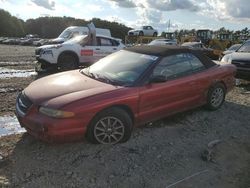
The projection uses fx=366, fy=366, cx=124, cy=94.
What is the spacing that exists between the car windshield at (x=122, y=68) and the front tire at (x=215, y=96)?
5.91 ft

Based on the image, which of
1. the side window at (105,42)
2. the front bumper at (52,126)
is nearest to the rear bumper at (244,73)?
the side window at (105,42)

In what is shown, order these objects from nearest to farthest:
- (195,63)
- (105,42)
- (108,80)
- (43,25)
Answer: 1. (108,80)
2. (195,63)
3. (105,42)
4. (43,25)

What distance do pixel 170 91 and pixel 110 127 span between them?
4.82 ft

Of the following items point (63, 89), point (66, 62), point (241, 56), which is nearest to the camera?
point (63, 89)

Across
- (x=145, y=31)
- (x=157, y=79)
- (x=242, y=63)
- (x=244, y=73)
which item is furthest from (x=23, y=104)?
(x=145, y=31)

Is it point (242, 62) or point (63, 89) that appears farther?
point (242, 62)

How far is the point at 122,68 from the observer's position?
251 inches

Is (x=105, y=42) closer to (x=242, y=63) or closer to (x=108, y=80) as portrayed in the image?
(x=242, y=63)

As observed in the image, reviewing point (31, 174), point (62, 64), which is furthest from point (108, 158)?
point (62, 64)

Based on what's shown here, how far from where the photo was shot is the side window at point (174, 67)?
6.44m

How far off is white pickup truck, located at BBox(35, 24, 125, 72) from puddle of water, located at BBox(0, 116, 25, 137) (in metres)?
6.86

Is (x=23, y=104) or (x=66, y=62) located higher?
(x=23, y=104)

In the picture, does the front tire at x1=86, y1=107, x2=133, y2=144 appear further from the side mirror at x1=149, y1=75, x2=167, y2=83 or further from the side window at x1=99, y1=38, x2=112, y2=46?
the side window at x1=99, y1=38, x2=112, y2=46

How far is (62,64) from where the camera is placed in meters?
13.9
